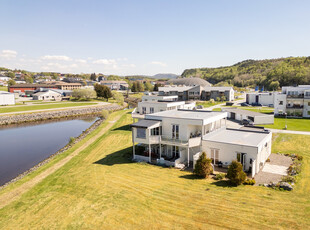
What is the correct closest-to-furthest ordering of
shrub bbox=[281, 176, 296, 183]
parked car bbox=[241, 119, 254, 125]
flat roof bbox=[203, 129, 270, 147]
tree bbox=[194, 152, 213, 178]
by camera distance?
shrub bbox=[281, 176, 296, 183] → tree bbox=[194, 152, 213, 178] → flat roof bbox=[203, 129, 270, 147] → parked car bbox=[241, 119, 254, 125]

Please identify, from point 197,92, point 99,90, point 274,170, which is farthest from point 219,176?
point 99,90

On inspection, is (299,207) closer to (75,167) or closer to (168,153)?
(168,153)

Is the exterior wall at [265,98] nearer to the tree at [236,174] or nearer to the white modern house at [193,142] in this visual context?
the white modern house at [193,142]

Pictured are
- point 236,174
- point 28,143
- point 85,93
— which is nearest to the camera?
point 236,174

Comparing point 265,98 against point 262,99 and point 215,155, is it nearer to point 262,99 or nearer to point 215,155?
point 262,99

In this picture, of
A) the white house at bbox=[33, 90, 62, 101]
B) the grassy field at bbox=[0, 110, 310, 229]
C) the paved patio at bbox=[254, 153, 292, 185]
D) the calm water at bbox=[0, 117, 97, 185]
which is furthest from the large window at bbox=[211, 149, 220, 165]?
the white house at bbox=[33, 90, 62, 101]

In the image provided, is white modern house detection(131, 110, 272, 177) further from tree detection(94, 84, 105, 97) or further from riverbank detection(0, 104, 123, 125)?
tree detection(94, 84, 105, 97)

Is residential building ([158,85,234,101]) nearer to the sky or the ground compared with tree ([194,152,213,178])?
nearer to the sky
